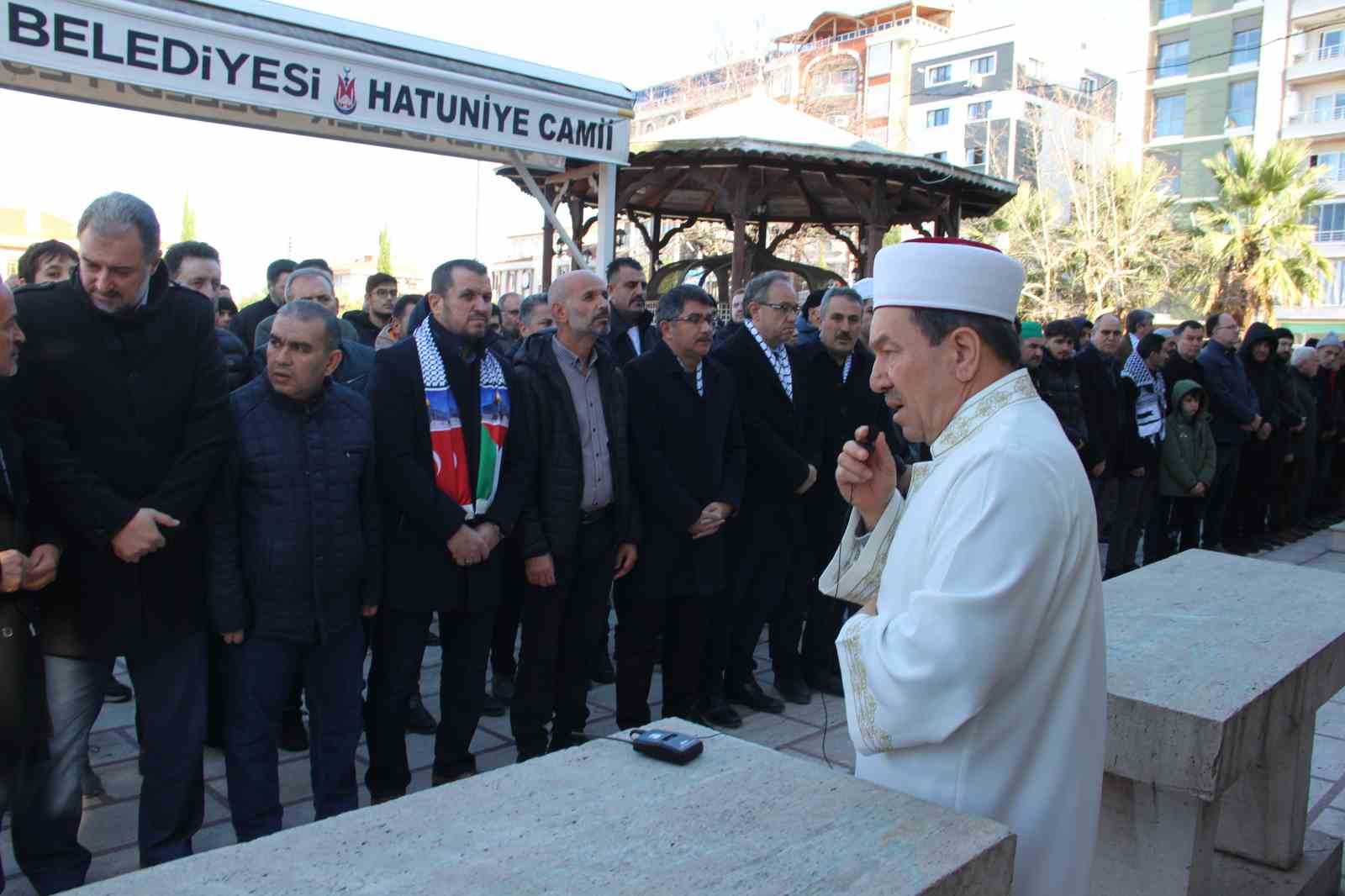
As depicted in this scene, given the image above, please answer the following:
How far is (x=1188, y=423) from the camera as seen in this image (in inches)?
325

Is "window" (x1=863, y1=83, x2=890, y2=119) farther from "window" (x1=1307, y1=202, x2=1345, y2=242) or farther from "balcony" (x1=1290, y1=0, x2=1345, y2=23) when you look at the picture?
"window" (x1=1307, y1=202, x2=1345, y2=242)

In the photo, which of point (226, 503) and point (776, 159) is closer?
point (226, 503)

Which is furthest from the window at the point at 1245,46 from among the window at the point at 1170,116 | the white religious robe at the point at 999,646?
the white religious robe at the point at 999,646

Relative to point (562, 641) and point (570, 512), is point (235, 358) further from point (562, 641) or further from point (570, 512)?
point (562, 641)

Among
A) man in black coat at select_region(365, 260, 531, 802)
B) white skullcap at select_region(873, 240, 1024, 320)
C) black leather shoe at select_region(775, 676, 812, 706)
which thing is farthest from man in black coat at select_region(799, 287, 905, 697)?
white skullcap at select_region(873, 240, 1024, 320)

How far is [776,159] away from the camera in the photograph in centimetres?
1074

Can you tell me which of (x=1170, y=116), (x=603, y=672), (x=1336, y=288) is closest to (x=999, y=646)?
(x=603, y=672)

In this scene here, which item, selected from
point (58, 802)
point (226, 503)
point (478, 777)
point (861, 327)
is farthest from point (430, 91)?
point (478, 777)

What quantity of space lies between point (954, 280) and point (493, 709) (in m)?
3.74

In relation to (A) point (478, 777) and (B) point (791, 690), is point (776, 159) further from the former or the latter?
(A) point (478, 777)

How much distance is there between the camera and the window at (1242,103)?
157ft

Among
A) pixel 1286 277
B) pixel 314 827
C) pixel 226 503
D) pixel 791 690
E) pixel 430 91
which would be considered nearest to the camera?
pixel 314 827

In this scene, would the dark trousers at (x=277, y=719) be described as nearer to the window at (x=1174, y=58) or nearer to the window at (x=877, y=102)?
the window at (x=1174, y=58)

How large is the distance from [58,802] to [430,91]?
476 cm
